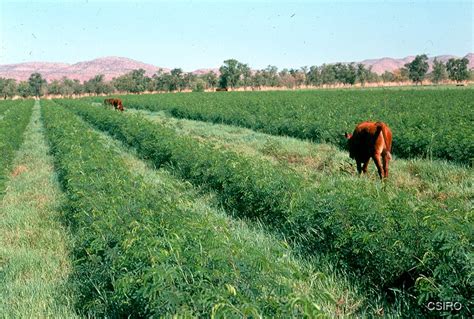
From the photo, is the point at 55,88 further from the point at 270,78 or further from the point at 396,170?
the point at 396,170

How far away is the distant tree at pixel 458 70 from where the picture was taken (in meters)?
87.2

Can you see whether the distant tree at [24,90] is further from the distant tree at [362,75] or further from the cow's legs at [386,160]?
the cow's legs at [386,160]

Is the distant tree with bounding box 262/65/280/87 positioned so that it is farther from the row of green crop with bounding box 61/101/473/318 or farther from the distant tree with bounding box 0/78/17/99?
the row of green crop with bounding box 61/101/473/318

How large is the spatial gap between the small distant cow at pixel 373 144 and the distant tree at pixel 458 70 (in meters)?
87.7

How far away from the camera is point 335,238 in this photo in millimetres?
5465

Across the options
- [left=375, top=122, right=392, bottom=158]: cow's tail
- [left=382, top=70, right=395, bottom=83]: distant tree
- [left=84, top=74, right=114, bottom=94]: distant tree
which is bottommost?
[left=375, top=122, right=392, bottom=158]: cow's tail

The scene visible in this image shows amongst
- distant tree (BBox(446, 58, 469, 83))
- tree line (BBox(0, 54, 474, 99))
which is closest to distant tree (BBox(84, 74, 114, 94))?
tree line (BBox(0, 54, 474, 99))

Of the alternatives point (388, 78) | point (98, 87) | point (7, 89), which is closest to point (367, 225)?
point (388, 78)

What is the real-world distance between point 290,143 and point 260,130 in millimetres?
5708

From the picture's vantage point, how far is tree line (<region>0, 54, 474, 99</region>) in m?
99.1

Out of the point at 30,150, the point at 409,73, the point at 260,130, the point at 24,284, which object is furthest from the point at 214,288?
the point at 409,73

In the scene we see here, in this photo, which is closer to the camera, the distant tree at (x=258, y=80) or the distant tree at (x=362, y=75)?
the distant tree at (x=362, y=75)

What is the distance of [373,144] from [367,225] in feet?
16.3

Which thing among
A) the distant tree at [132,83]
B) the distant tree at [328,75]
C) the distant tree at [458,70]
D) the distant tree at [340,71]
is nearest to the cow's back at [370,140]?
the distant tree at [458,70]
